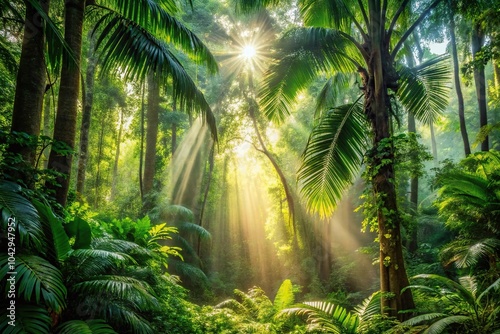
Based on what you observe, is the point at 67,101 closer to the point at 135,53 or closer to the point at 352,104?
the point at 135,53


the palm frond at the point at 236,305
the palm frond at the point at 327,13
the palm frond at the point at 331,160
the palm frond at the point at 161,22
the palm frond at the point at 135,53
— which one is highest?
the palm frond at the point at 327,13

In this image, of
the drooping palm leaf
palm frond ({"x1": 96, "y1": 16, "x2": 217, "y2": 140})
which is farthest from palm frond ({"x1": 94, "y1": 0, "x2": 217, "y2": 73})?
the drooping palm leaf

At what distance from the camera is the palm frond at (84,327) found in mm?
2693

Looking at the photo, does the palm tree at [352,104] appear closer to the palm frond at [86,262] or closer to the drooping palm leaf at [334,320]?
the drooping palm leaf at [334,320]

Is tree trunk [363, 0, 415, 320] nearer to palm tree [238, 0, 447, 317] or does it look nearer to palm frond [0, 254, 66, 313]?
palm tree [238, 0, 447, 317]

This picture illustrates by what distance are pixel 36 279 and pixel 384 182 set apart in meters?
4.42

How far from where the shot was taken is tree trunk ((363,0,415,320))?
4.62 m

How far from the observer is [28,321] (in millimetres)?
2459

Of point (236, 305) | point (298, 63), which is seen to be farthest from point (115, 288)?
point (236, 305)

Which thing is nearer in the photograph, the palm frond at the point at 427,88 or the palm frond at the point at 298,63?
the palm frond at the point at 298,63

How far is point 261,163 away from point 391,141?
10537 mm

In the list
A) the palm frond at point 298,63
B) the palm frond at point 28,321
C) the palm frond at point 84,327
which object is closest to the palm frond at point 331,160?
the palm frond at point 298,63

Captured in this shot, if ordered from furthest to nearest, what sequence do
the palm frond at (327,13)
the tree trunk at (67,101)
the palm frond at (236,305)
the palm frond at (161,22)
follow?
1. the palm frond at (236,305)
2. the palm frond at (327,13)
3. the palm frond at (161,22)
4. the tree trunk at (67,101)

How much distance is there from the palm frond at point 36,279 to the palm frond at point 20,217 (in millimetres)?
141
